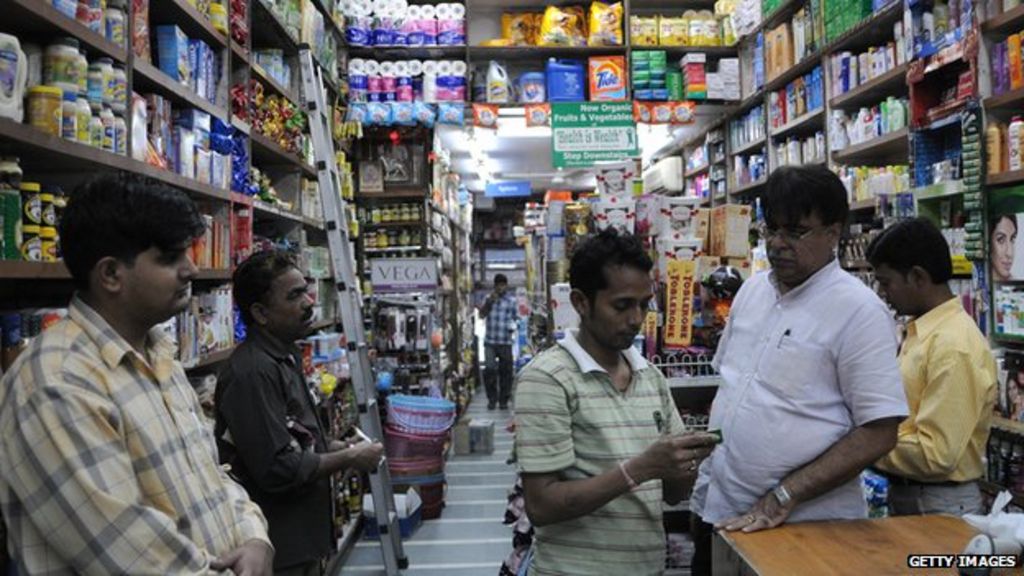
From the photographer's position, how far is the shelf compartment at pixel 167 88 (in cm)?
273

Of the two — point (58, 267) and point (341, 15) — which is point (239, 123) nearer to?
point (58, 267)

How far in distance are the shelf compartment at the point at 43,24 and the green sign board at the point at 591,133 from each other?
16.1 ft

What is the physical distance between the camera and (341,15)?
6.79 metres

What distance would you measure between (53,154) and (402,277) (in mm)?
3959

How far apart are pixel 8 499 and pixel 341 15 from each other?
6260 millimetres

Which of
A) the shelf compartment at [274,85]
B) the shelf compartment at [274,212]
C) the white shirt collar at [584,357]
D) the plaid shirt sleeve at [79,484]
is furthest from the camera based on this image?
the shelf compartment at [274,85]

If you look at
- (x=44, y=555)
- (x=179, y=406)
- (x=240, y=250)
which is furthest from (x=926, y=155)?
(x=44, y=555)

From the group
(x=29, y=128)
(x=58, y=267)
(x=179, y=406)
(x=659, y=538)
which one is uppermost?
(x=29, y=128)

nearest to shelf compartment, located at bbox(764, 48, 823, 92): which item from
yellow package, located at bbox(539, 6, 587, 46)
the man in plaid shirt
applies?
yellow package, located at bbox(539, 6, 587, 46)

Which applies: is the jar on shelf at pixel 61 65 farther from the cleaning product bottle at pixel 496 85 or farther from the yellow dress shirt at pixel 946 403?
the cleaning product bottle at pixel 496 85

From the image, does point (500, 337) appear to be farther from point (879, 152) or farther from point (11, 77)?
point (11, 77)

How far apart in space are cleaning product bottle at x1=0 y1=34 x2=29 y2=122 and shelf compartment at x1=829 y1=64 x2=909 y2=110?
4.63 m

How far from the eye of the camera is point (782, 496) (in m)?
1.81

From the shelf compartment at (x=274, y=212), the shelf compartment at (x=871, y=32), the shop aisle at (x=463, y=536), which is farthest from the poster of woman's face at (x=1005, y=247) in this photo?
the shelf compartment at (x=274, y=212)
